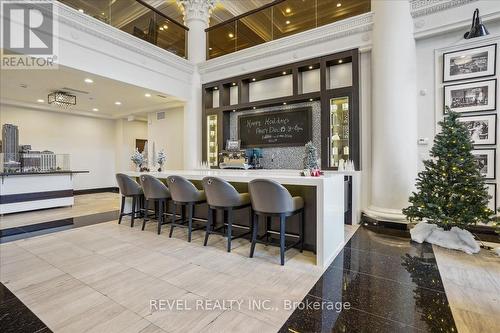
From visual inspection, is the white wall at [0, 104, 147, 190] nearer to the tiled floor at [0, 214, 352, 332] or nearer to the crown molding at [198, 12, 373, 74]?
the crown molding at [198, 12, 373, 74]

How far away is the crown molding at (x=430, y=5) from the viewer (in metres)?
3.99

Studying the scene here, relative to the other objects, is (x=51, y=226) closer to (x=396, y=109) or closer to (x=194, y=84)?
(x=194, y=84)

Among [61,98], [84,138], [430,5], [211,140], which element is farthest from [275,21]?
[84,138]

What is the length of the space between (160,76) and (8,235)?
4.26 metres

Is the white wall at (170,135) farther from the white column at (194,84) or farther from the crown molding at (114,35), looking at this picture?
the crown molding at (114,35)

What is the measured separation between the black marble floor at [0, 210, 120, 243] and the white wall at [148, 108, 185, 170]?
2645 millimetres

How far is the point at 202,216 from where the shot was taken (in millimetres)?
4363

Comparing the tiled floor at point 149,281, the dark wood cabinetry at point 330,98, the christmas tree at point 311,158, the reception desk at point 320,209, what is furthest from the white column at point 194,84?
the christmas tree at point 311,158

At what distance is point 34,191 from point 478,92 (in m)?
8.94

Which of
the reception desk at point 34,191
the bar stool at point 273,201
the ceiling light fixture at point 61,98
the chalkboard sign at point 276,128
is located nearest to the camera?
the bar stool at point 273,201

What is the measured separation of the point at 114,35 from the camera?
16.5 feet

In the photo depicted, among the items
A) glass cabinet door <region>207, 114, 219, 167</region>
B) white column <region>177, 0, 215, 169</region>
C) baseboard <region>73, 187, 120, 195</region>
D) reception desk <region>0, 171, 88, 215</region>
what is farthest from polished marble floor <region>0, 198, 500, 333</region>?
baseboard <region>73, 187, 120, 195</region>

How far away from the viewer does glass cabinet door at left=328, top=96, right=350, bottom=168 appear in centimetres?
500

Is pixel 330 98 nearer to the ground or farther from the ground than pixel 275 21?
nearer to the ground
